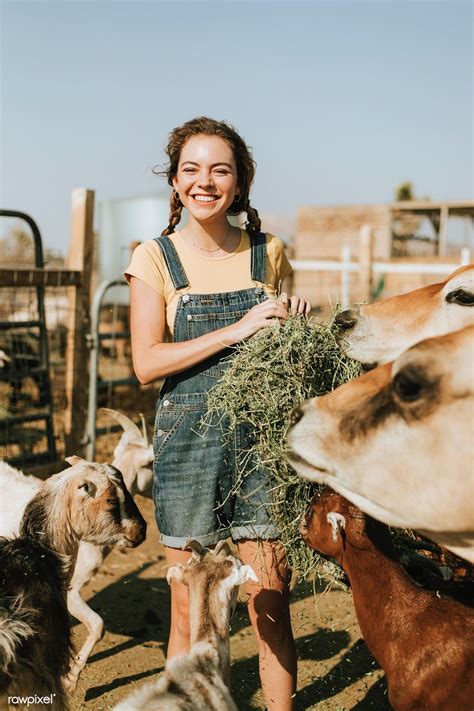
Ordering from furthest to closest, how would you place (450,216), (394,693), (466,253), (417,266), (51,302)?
(450,216) < (51,302) < (417,266) < (466,253) < (394,693)

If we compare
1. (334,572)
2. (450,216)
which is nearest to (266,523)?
(334,572)

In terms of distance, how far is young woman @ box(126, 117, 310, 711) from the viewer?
130 inches

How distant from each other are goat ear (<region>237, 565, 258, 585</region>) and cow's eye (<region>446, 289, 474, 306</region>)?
1.51m

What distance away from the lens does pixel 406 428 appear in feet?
7.89

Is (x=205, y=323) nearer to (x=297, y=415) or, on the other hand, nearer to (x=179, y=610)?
(x=297, y=415)

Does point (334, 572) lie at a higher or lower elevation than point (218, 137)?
lower

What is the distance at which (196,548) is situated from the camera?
10.5 ft

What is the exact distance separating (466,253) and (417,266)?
3.63 ft

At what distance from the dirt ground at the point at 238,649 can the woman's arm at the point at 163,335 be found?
3.71 ft

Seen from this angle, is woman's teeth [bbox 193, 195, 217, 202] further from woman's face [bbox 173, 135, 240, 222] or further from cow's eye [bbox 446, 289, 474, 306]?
cow's eye [bbox 446, 289, 474, 306]

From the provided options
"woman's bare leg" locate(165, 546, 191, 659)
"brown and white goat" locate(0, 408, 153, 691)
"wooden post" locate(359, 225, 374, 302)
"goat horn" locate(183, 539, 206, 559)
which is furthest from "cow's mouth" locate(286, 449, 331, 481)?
"wooden post" locate(359, 225, 374, 302)

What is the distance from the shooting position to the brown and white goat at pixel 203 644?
2.78 meters

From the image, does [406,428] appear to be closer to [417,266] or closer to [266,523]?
[266,523]

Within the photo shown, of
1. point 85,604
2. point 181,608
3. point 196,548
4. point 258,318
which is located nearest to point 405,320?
point 258,318
